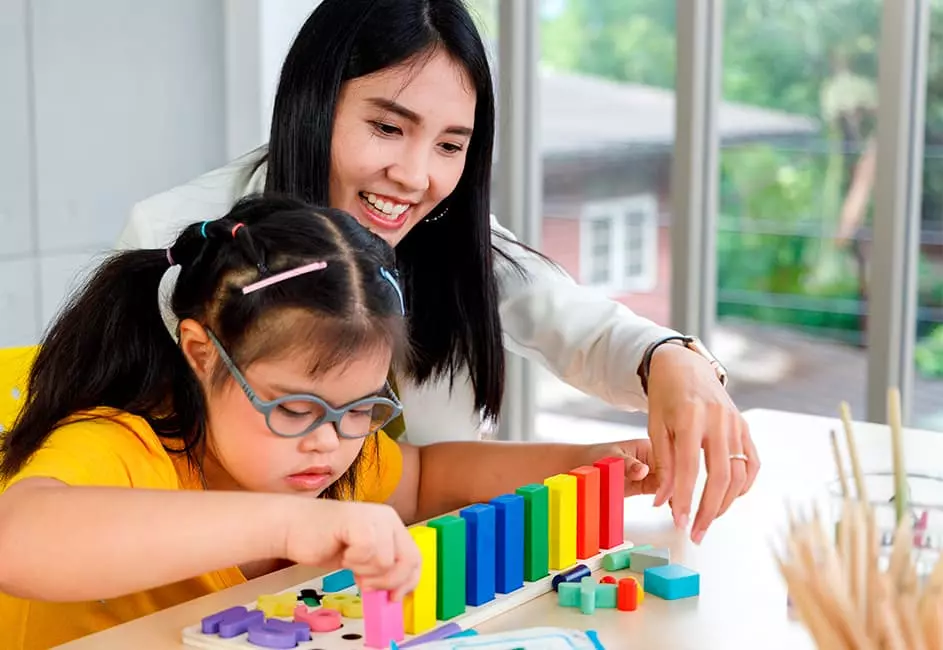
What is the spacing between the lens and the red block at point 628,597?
3.65ft

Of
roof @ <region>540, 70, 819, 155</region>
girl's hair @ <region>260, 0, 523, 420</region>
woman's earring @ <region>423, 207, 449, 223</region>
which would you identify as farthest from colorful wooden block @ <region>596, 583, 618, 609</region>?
roof @ <region>540, 70, 819, 155</region>

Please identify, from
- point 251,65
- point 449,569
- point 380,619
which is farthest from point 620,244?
point 380,619

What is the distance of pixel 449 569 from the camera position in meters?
1.07

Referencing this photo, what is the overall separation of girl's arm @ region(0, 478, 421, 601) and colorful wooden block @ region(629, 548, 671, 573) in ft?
1.04

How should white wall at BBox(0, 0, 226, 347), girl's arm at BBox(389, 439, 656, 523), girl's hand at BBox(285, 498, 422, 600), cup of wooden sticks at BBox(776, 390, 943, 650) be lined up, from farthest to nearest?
white wall at BBox(0, 0, 226, 347) < girl's arm at BBox(389, 439, 656, 523) < girl's hand at BBox(285, 498, 422, 600) < cup of wooden sticks at BBox(776, 390, 943, 650)

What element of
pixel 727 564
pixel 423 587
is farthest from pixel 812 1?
pixel 423 587

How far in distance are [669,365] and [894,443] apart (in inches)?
23.2

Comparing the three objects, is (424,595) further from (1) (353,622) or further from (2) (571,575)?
(2) (571,575)

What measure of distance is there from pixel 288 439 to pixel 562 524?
0.85 ft

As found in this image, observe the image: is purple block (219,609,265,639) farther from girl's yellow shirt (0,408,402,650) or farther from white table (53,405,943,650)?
girl's yellow shirt (0,408,402,650)

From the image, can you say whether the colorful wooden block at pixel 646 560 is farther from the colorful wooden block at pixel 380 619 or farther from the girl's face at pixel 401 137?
the girl's face at pixel 401 137

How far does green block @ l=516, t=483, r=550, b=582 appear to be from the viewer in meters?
1.17

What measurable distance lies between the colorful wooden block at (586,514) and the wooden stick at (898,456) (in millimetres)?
413

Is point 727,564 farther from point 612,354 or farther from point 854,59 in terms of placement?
point 854,59
